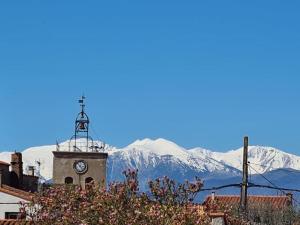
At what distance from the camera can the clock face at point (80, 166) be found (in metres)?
88.9

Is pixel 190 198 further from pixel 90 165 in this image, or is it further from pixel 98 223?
pixel 90 165

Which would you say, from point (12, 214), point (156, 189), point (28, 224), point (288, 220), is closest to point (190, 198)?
point (156, 189)

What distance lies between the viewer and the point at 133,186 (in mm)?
30156

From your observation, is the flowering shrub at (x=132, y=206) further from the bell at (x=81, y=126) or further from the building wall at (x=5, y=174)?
the bell at (x=81, y=126)

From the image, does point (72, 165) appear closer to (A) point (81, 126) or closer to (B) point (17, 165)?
(A) point (81, 126)

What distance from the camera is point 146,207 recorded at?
29.2m

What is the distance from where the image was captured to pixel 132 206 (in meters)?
29.4

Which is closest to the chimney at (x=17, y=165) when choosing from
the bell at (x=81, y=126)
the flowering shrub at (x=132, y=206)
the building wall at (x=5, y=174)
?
the building wall at (x=5, y=174)

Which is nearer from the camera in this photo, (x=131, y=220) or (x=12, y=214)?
(x=131, y=220)

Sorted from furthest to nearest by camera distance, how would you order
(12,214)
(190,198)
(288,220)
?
1. (12,214)
2. (288,220)
3. (190,198)

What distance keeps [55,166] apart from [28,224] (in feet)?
171

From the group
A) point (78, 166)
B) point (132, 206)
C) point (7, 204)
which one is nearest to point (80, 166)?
point (78, 166)

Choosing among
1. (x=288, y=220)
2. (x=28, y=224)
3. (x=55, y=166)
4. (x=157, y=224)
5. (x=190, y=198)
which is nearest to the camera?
(x=157, y=224)

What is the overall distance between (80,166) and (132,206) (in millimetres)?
59943
